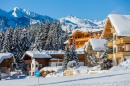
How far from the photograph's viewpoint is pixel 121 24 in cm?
4378

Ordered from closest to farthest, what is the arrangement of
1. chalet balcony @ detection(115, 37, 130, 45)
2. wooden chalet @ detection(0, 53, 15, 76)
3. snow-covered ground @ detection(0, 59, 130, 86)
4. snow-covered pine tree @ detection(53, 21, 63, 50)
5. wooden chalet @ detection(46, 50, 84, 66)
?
snow-covered ground @ detection(0, 59, 130, 86) → chalet balcony @ detection(115, 37, 130, 45) → wooden chalet @ detection(0, 53, 15, 76) → wooden chalet @ detection(46, 50, 84, 66) → snow-covered pine tree @ detection(53, 21, 63, 50)

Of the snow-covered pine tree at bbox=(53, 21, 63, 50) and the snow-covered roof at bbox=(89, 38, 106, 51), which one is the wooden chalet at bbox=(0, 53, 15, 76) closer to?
the snow-covered roof at bbox=(89, 38, 106, 51)

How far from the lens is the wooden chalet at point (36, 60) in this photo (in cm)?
7150

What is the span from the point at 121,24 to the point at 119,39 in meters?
2.19

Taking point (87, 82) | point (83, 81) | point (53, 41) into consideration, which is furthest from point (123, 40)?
point (53, 41)

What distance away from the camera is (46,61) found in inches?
2886

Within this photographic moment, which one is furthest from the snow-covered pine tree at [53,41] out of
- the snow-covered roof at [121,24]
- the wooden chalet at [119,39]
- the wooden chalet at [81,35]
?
the snow-covered roof at [121,24]

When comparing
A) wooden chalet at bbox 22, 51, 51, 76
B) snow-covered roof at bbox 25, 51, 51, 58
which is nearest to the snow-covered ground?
snow-covered roof at bbox 25, 51, 51, 58

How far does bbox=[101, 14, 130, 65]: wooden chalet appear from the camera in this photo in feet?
139

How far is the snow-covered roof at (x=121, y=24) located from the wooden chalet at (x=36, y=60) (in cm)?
2917

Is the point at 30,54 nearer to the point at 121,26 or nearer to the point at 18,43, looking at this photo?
the point at 18,43

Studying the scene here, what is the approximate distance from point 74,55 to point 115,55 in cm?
1947

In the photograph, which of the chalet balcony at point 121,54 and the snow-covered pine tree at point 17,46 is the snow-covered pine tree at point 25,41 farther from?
the chalet balcony at point 121,54

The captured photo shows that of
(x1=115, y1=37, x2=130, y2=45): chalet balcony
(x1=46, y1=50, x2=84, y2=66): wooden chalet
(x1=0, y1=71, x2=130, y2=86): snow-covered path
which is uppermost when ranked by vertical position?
(x1=115, y1=37, x2=130, y2=45): chalet balcony
